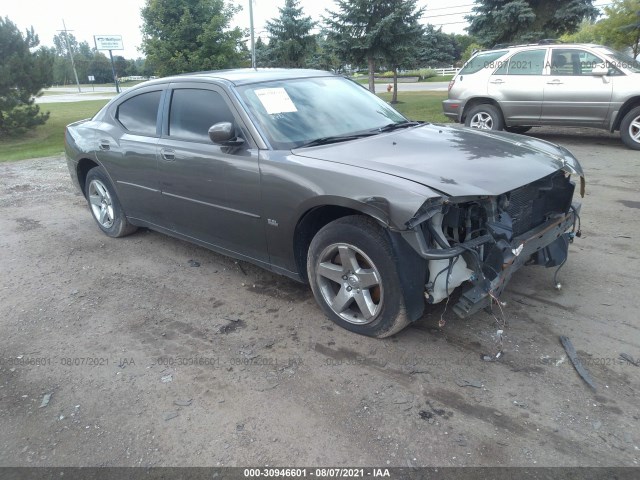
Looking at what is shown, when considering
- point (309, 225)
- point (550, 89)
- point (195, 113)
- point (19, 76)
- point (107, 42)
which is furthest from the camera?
point (107, 42)

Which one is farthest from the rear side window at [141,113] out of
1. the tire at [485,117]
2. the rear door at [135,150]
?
the tire at [485,117]

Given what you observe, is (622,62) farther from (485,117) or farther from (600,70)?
(485,117)

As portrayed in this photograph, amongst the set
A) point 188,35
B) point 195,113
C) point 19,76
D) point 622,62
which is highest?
point 188,35

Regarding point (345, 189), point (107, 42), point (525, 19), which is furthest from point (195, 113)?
point (107, 42)

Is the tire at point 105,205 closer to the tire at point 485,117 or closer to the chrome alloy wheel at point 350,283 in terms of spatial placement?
the chrome alloy wheel at point 350,283

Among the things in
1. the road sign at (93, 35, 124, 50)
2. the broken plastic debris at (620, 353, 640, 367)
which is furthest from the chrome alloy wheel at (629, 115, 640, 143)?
the road sign at (93, 35, 124, 50)

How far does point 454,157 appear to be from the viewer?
323 centimetres

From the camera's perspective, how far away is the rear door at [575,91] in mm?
8773

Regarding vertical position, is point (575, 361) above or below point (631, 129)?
below

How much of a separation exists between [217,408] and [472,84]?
30.2 ft

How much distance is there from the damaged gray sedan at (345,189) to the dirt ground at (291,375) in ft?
1.09

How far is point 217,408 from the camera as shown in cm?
272

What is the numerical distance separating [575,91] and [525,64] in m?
1.13

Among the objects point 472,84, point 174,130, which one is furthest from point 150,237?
point 472,84
